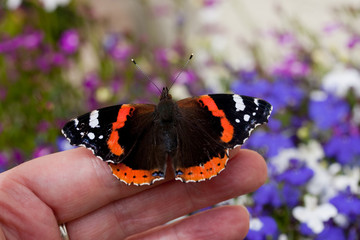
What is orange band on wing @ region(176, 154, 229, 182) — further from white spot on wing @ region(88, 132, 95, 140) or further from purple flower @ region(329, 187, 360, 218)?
purple flower @ region(329, 187, 360, 218)

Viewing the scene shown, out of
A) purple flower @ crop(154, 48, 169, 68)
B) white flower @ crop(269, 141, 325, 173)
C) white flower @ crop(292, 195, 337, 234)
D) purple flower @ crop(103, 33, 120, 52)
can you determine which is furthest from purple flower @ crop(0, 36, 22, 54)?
white flower @ crop(292, 195, 337, 234)

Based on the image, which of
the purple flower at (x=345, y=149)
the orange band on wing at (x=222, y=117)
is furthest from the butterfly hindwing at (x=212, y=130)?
the purple flower at (x=345, y=149)

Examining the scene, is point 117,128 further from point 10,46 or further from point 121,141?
point 10,46

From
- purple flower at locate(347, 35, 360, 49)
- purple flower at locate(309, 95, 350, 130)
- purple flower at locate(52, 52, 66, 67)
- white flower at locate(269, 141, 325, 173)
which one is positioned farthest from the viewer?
purple flower at locate(52, 52, 66, 67)

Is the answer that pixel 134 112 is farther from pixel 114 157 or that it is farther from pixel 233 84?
pixel 233 84

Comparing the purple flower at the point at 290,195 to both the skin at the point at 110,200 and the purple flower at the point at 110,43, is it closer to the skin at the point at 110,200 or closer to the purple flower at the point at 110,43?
the skin at the point at 110,200

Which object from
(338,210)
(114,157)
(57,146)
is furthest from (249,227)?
(57,146)
